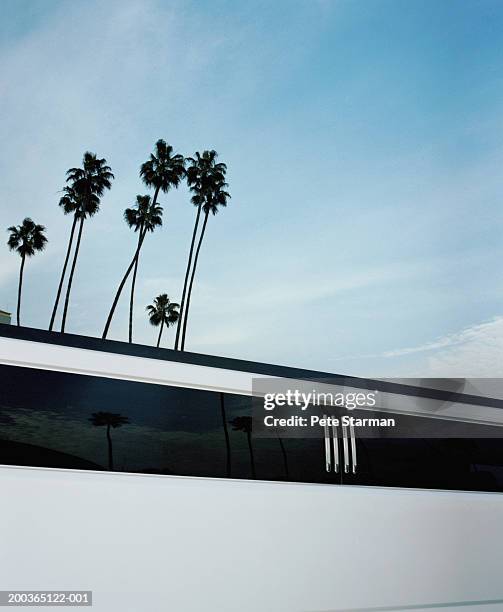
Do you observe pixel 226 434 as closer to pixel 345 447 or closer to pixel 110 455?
pixel 110 455

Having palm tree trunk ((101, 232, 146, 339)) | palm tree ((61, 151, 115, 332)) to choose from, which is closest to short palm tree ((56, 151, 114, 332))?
palm tree ((61, 151, 115, 332))

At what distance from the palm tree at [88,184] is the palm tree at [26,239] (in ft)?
21.5

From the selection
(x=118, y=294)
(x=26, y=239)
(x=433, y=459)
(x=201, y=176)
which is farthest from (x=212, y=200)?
(x=433, y=459)

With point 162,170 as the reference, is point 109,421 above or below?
below

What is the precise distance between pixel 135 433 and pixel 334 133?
890 centimetres

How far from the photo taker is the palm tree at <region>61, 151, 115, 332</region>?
37.1 metres

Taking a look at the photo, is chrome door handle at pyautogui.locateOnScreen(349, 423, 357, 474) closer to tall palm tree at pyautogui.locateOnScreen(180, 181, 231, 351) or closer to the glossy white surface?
the glossy white surface

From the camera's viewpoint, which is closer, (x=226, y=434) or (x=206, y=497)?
(x=206, y=497)

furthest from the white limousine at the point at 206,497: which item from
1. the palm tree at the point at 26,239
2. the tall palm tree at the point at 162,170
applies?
the palm tree at the point at 26,239

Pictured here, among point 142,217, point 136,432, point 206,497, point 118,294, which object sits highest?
point 142,217

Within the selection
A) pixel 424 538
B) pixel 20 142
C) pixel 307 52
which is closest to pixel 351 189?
pixel 307 52

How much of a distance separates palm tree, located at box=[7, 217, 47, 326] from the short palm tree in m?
6.55

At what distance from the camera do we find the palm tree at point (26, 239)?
4309cm

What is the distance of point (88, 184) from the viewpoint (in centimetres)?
3747
